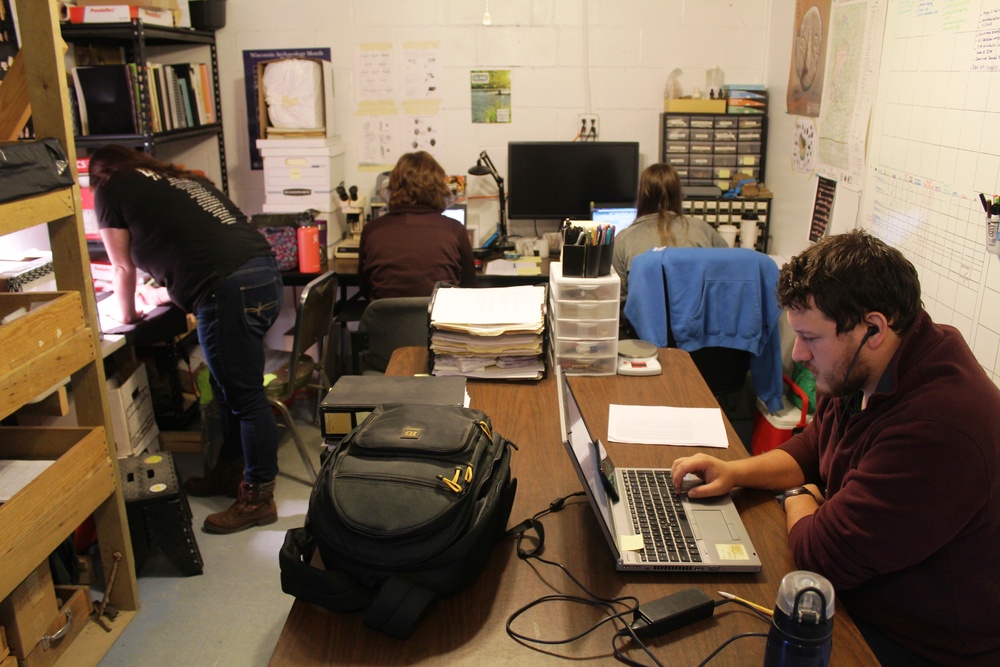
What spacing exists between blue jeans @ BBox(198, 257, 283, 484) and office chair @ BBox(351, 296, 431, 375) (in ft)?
1.09

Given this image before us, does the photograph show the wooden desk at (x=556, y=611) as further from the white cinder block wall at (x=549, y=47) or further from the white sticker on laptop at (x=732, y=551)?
the white cinder block wall at (x=549, y=47)

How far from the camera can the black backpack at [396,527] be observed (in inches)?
47.2

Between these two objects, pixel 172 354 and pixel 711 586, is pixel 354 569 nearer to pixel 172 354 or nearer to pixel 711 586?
pixel 711 586

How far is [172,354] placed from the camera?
3.37 meters

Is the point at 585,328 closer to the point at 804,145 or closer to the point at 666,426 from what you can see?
the point at 666,426

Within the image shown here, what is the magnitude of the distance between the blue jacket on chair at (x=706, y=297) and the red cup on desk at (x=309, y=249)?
1.49 meters

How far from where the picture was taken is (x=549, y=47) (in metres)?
3.90

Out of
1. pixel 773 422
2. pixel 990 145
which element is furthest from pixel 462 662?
pixel 773 422

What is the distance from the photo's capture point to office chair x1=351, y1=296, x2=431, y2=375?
2850mm

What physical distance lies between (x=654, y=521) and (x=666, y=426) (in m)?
0.43

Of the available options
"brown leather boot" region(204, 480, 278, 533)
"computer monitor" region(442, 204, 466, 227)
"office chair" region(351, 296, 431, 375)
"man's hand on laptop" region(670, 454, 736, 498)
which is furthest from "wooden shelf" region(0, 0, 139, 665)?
"computer monitor" region(442, 204, 466, 227)

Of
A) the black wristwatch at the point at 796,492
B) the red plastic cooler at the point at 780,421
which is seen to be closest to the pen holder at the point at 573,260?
the black wristwatch at the point at 796,492

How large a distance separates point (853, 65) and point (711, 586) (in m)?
2.33

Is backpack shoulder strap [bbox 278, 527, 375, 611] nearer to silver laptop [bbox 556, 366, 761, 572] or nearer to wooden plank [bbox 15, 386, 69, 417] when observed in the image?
silver laptop [bbox 556, 366, 761, 572]
